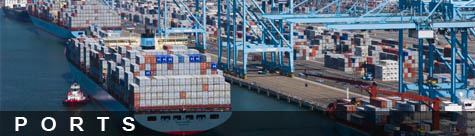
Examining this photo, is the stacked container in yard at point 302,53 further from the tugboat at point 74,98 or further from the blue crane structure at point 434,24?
the blue crane structure at point 434,24

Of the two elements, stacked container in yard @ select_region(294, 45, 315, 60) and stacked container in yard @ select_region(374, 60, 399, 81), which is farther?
stacked container in yard @ select_region(294, 45, 315, 60)

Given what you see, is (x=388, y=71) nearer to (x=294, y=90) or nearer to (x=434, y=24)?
(x=294, y=90)

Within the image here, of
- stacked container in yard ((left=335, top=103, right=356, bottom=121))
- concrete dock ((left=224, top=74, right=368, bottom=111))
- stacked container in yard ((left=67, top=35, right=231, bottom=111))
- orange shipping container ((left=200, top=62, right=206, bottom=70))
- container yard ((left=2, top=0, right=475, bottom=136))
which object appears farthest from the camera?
concrete dock ((left=224, top=74, right=368, bottom=111))

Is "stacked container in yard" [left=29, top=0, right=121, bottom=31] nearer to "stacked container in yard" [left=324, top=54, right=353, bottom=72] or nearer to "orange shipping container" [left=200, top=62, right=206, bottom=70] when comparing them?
"stacked container in yard" [left=324, top=54, right=353, bottom=72]

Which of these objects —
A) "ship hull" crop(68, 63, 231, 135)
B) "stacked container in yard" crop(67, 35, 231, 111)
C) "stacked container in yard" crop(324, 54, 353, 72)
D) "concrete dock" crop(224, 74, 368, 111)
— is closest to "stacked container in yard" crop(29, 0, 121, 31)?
"stacked container in yard" crop(324, 54, 353, 72)

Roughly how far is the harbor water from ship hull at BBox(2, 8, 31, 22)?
53810 millimetres

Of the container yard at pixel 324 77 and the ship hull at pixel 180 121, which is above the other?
the container yard at pixel 324 77

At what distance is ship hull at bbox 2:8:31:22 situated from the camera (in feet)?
480

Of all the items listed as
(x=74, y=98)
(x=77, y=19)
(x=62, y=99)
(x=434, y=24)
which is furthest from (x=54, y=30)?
(x=434, y=24)

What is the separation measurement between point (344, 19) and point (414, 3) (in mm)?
6945

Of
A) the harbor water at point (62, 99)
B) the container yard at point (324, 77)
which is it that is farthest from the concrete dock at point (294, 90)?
the harbor water at point (62, 99)

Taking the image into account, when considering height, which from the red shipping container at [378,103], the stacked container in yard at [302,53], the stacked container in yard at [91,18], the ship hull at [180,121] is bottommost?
the ship hull at [180,121]

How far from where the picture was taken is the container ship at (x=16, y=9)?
147 m

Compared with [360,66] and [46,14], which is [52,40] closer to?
[46,14]
